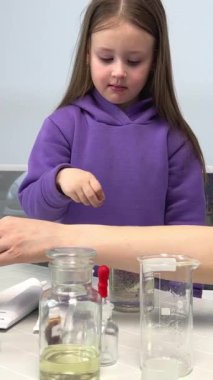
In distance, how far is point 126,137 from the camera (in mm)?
1384

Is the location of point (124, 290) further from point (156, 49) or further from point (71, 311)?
point (156, 49)

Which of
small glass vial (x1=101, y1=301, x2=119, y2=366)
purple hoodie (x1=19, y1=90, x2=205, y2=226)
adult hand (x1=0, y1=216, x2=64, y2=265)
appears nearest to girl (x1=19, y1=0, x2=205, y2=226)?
purple hoodie (x1=19, y1=90, x2=205, y2=226)

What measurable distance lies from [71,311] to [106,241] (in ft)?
0.78

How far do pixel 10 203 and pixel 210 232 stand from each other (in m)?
1.38

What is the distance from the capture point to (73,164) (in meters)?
1.38

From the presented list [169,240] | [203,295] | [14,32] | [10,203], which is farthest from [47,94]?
[169,240]

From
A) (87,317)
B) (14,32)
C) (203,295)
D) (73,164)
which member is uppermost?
Answer: (14,32)

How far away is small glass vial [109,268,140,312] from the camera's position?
3.40 ft

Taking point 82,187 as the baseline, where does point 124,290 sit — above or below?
below

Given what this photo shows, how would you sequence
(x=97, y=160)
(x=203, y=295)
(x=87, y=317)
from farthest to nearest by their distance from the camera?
(x=97, y=160) → (x=203, y=295) → (x=87, y=317)

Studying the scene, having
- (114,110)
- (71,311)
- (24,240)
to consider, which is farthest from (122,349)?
(114,110)

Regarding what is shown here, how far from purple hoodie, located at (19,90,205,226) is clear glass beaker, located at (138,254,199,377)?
1.66 feet

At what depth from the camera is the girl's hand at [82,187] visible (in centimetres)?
108

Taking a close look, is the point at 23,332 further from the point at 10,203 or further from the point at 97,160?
the point at 10,203
